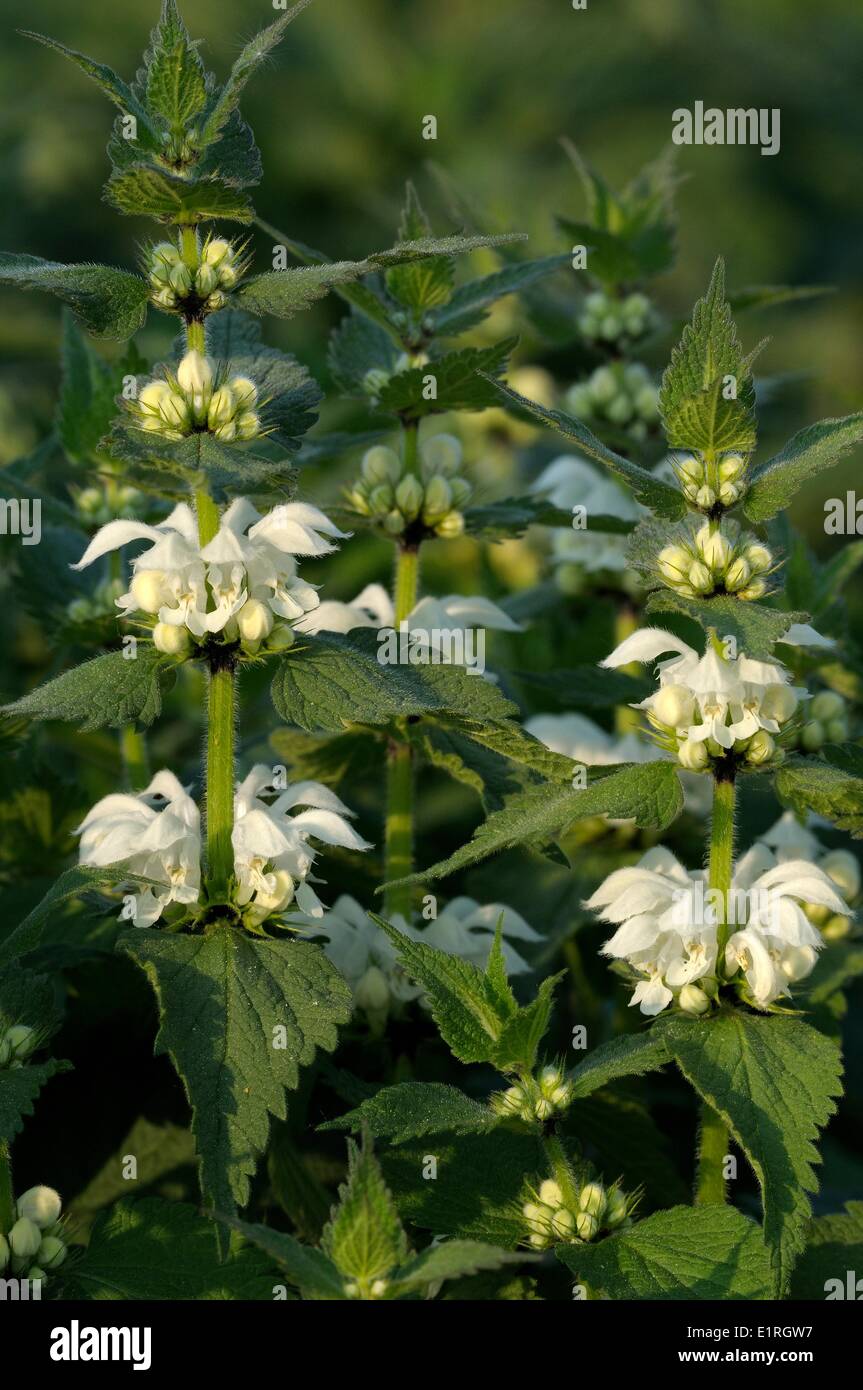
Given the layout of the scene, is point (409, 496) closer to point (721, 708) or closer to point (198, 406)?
point (198, 406)

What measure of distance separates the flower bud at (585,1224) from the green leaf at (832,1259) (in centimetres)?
23

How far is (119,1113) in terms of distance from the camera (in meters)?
1.96

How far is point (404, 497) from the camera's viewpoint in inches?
76.8

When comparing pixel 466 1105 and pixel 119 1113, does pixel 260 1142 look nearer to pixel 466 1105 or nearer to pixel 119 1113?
pixel 466 1105

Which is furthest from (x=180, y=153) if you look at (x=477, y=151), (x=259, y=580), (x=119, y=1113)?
(x=477, y=151)

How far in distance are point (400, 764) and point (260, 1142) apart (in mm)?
611

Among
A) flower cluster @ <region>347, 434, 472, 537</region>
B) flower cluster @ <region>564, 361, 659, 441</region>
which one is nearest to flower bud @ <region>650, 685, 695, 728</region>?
flower cluster @ <region>347, 434, 472, 537</region>

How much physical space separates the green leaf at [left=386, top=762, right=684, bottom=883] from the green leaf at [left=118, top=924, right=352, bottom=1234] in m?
0.13

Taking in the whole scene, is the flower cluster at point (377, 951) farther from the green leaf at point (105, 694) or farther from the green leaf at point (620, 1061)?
the green leaf at point (105, 694)

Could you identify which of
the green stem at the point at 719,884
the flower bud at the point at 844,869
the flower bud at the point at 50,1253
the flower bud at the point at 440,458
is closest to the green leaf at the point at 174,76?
the flower bud at the point at 440,458

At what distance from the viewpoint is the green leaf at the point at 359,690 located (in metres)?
1.54

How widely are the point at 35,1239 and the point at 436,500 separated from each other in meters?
0.86

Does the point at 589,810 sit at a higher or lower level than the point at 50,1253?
higher

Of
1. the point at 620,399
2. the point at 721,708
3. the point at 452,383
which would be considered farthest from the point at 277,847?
the point at 620,399
